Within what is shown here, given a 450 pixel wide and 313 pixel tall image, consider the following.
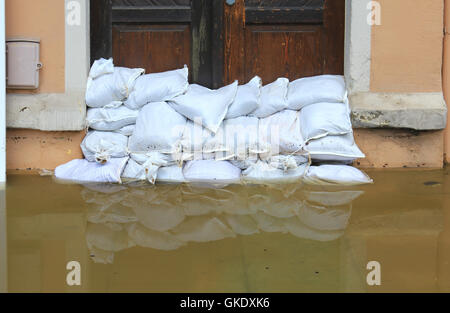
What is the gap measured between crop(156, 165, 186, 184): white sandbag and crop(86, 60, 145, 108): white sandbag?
58 cm

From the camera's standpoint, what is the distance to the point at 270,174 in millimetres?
3973

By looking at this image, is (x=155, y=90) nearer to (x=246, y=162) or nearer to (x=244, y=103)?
(x=244, y=103)

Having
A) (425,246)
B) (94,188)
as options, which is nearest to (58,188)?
(94,188)

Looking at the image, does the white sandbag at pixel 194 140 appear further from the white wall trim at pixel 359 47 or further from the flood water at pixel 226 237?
the white wall trim at pixel 359 47

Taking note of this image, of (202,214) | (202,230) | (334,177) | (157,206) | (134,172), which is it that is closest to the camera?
(202,230)

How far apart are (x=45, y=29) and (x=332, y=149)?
2057 mm

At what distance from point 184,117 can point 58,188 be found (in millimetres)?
915

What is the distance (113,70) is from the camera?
431 centimetres

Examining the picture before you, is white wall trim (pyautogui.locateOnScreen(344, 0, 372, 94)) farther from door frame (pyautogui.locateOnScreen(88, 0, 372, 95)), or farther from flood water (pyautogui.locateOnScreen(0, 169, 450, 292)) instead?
flood water (pyautogui.locateOnScreen(0, 169, 450, 292))

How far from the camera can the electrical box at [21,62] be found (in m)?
4.20

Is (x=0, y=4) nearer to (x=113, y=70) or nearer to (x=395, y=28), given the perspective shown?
(x=113, y=70)

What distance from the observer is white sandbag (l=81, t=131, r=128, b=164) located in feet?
13.3

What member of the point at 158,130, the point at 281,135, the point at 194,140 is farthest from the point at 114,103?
the point at 281,135

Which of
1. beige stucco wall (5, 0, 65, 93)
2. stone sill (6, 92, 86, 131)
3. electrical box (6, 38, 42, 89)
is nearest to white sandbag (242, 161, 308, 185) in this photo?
stone sill (6, 92, 86, 131)
